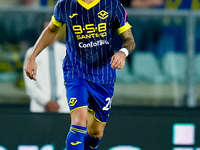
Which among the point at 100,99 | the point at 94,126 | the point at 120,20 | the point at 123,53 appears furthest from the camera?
the point at 94,126

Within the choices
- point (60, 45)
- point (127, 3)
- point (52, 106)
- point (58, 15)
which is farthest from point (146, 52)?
point (58, 15)

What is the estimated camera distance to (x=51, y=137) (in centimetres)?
477

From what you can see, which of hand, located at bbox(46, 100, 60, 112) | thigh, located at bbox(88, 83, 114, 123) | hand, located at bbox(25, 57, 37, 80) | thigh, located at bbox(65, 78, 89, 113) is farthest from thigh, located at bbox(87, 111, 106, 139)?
hand, located at bbox(46, 100, 60, 112)

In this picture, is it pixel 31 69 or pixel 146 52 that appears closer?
pixel 31 69

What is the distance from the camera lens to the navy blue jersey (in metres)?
3.74

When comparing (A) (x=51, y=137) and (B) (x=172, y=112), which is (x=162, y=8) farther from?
(A) (x=51, y=137)

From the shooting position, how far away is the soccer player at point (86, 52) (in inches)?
146

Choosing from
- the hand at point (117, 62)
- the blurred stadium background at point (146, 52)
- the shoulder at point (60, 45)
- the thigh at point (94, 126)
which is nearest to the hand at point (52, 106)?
the blurred stadium background at point (146, 52)

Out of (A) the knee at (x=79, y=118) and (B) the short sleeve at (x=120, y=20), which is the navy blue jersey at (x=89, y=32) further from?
(A) the knee at (x=79, y=118)

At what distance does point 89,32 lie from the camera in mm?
3762

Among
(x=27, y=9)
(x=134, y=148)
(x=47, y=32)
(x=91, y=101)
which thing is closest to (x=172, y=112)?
(x=134, y=148)

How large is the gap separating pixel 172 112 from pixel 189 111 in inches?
7.5

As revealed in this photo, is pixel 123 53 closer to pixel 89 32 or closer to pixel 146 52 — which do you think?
pixel 89 32

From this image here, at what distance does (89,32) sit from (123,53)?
375mm
